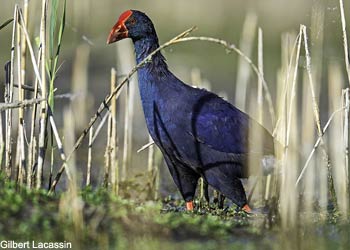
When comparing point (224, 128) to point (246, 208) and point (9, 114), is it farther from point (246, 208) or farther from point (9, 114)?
point (9, 114)

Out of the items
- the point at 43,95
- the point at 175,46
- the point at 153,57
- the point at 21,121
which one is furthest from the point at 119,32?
the point at 175,46

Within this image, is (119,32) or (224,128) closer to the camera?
(224,128)

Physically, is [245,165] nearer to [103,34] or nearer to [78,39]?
[78,39]

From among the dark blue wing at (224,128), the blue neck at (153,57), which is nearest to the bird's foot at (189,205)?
the dark blue wing at (224,128)

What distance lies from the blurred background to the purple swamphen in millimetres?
1095

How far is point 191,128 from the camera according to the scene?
7625 millimetres

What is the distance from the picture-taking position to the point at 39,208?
6012 millimetres

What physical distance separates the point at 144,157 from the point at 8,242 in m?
6.36

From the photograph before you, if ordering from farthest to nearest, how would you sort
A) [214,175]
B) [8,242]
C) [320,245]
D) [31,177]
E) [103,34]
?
[103,34]
[214,175]
[31,177]
[320,245]
[8,242]

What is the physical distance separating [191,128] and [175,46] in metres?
13.3

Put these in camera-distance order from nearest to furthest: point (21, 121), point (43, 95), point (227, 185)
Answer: point (43, 95)
point (21, 121)
point (227, 185)

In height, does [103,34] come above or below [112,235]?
above

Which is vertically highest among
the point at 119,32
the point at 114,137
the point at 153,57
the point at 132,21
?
the point at 132,21

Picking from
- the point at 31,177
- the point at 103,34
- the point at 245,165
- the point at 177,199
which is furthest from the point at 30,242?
the point at 103,34
